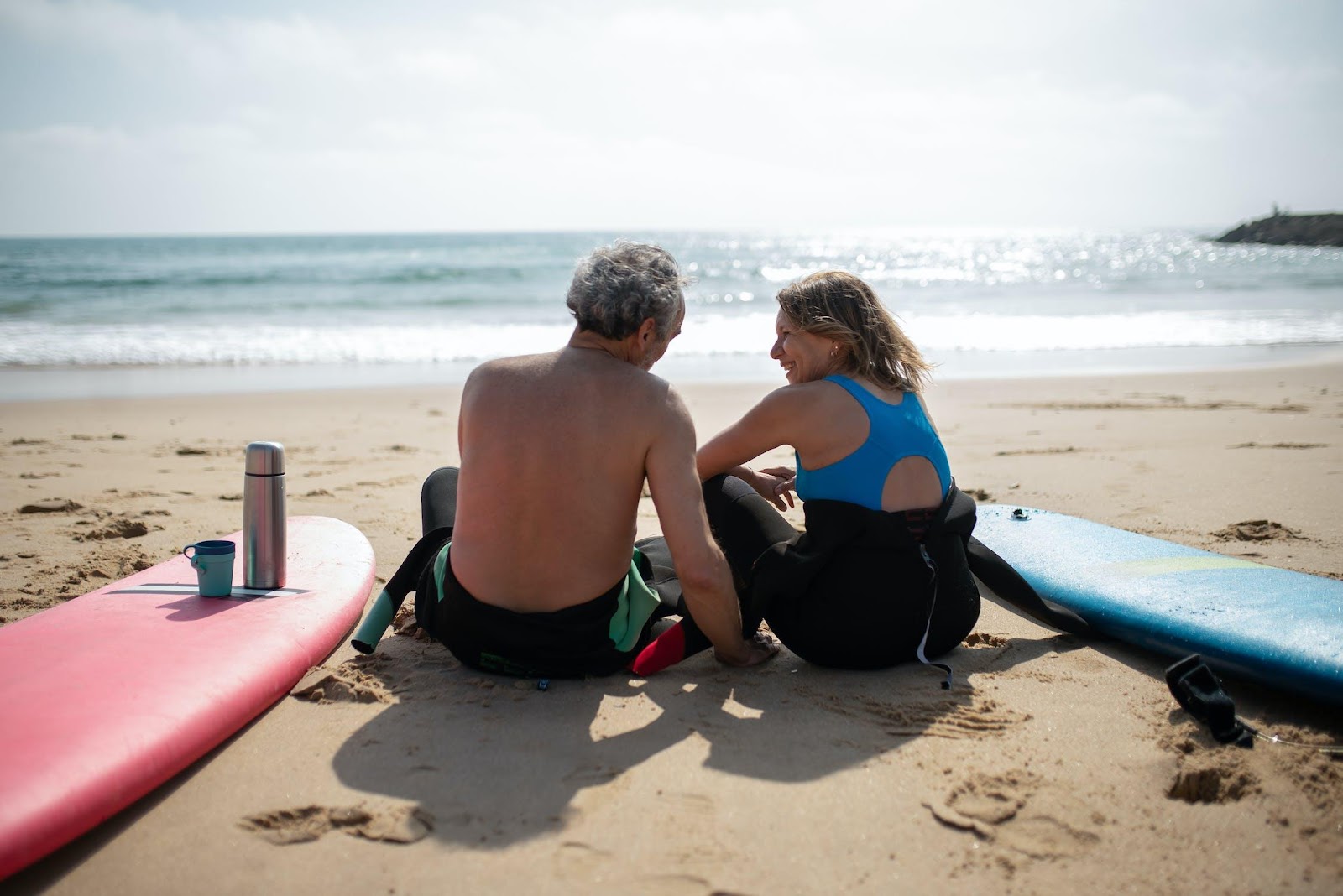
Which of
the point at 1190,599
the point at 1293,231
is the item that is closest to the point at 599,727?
the point at 1190,599

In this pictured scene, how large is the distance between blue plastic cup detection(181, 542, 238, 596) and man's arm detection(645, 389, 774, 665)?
4.74 feet

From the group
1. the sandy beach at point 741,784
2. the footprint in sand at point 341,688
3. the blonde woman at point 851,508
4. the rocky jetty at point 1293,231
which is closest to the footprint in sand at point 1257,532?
the sandy beach at point 741,784

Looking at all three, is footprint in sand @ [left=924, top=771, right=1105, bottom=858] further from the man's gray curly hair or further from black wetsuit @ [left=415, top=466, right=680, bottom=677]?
the man's gray curly hair

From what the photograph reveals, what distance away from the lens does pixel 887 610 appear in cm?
276

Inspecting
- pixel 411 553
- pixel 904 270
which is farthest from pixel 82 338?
pixel 904 270

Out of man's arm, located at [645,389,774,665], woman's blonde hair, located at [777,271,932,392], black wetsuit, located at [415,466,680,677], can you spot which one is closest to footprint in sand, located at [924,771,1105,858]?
man's arm, located at [645,389,774,665]

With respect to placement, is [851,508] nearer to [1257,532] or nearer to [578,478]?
[578,478]

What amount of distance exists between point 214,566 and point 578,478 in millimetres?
1343

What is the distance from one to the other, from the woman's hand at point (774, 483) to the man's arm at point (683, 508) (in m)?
0.65

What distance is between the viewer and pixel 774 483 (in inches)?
128

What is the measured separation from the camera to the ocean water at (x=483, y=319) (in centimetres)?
1076

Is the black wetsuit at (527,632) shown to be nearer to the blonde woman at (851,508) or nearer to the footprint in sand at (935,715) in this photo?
the blonde woman at (851,508)

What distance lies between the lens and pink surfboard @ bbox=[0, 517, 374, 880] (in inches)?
76.7

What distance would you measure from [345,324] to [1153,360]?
11163mm
